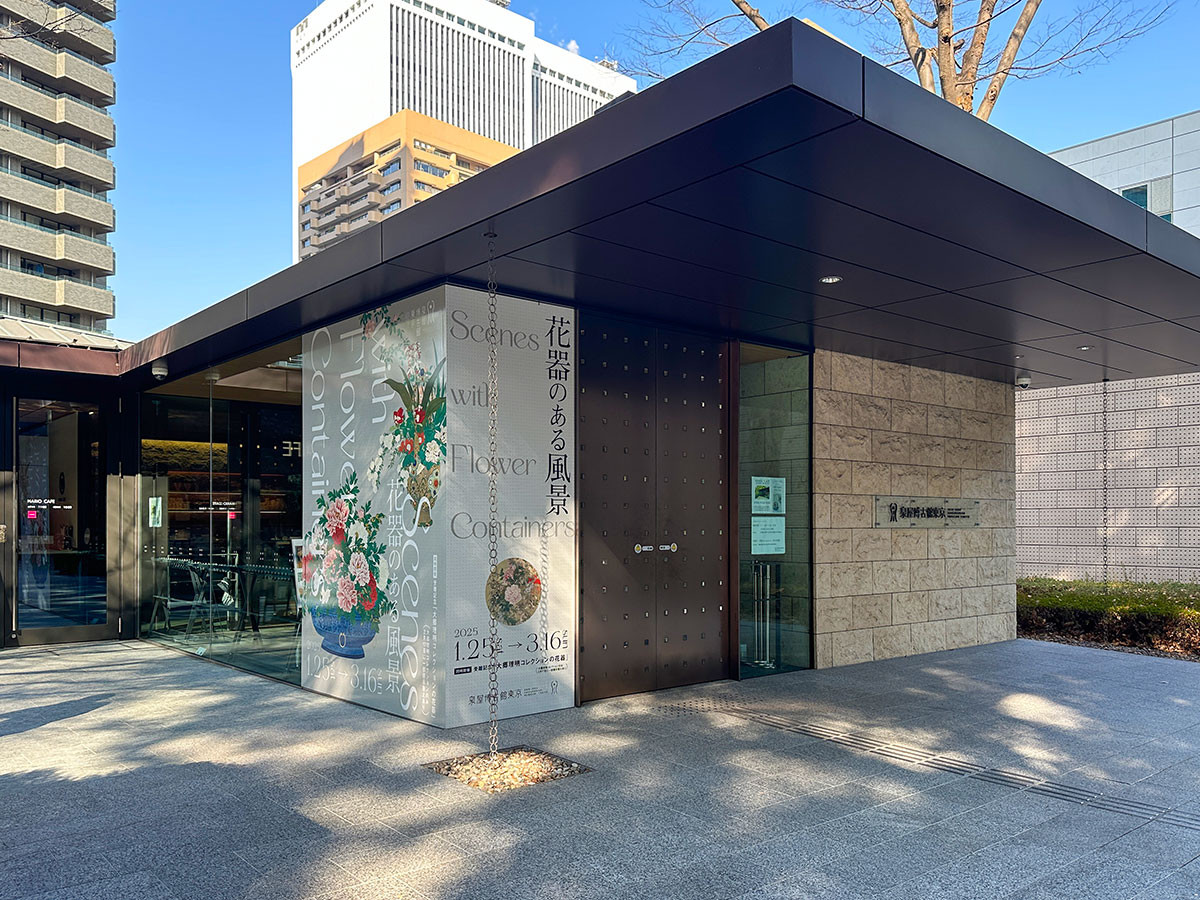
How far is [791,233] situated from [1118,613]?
8524mm

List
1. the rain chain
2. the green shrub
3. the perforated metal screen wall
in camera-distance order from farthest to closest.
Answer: the perforated metal screen wall → the green shrub → the rain chain

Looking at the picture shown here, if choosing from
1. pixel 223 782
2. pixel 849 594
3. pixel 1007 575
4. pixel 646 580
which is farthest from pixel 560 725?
pixel 1007 575

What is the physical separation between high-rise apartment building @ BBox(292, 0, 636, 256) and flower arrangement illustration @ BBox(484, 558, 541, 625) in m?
110

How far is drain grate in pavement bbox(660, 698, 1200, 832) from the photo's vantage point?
183 inches

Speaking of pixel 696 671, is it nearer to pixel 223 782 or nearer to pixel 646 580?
pixel 646 580

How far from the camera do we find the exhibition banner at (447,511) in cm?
619

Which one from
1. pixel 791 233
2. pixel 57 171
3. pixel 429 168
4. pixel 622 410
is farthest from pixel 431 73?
pixel 791 233

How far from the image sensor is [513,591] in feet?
21.2

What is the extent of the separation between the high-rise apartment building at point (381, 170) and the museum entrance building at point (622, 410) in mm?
83442

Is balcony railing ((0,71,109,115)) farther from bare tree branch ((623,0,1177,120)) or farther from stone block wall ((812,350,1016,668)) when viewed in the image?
stone block wall ((812,350,1016,668))

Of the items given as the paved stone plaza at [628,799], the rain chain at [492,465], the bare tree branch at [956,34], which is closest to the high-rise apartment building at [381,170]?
the bare tree branch at [956,34]

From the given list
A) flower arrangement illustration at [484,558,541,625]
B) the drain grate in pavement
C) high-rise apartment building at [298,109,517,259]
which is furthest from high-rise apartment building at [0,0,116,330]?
the drain grate in pavement

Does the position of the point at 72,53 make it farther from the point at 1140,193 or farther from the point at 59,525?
the point at 1140,193

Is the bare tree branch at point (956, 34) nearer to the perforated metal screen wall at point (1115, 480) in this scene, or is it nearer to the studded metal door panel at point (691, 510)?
the perforated metal screen wall at point (1115, 480)
